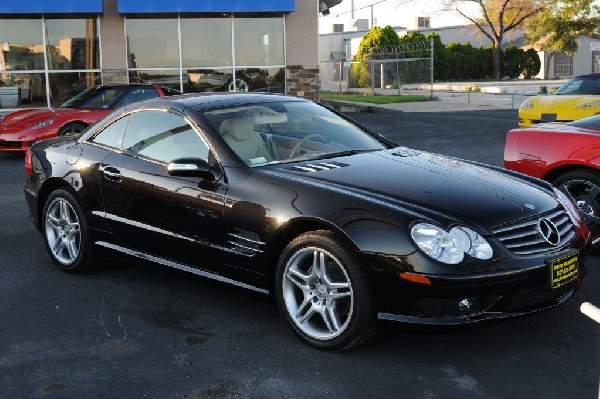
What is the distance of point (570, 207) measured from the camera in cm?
495

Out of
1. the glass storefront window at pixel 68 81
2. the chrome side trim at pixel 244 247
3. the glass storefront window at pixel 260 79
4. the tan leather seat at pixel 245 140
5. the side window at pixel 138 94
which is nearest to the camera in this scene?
the chrome side trim at pixel 244 247

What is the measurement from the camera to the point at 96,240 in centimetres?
587

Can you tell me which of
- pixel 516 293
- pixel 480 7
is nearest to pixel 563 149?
pixel 516 293

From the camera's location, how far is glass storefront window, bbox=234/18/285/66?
840 inches

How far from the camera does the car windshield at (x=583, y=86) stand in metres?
16.0

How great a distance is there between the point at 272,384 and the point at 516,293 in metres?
1.35

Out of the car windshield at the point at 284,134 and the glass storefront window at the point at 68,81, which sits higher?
the glass storefront window at the point at 68,81

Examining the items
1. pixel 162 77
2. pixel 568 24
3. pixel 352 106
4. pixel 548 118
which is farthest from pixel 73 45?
pixel 568 24

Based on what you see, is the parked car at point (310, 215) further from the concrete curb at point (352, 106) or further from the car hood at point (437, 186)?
the concrete curb at point (352, 106)

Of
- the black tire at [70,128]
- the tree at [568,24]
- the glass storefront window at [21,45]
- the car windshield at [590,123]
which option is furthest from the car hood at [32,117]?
the tree at [568,24]

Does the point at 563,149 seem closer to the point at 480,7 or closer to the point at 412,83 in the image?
the point at 412,83

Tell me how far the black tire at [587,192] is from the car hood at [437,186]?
1514 mm

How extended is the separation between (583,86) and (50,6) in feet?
41.9

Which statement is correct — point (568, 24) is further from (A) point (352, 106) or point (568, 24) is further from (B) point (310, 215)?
(B) point (310, 215)
